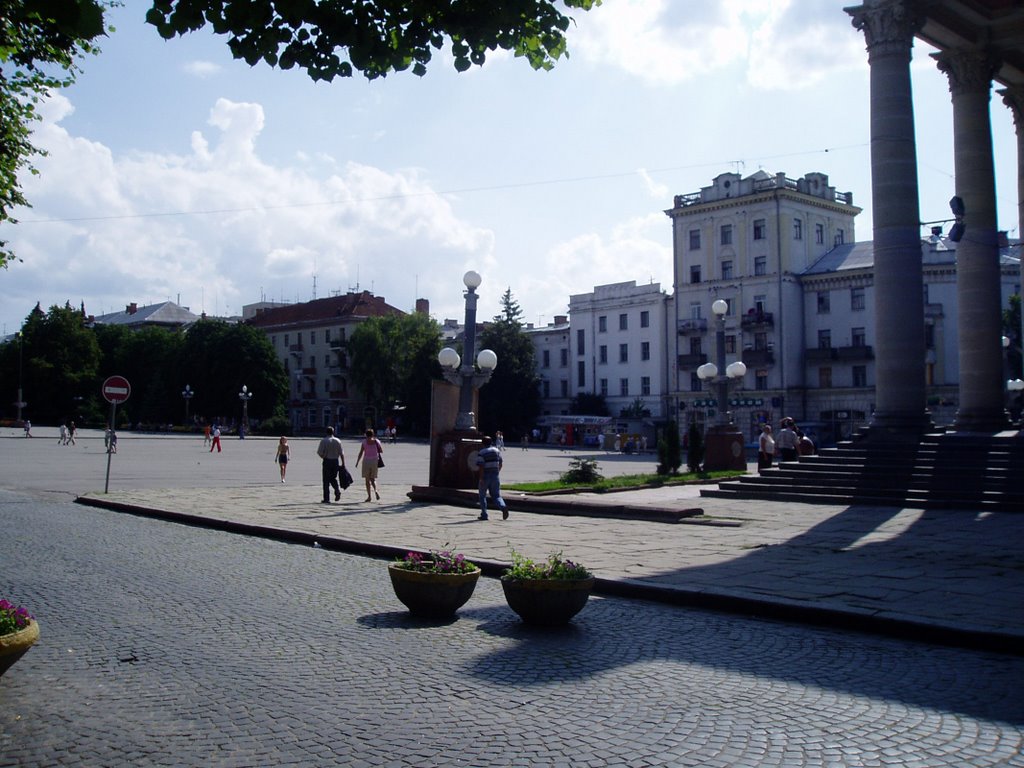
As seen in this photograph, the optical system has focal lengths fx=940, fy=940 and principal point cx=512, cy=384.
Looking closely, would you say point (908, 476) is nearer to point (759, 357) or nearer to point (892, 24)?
point (892, 24)

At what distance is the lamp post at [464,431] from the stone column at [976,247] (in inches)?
474

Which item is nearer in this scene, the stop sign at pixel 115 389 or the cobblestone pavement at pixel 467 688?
the cobblestone pavement at pixel 467 688

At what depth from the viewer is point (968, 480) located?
60.8 feet

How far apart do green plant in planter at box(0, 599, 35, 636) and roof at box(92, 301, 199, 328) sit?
437ft

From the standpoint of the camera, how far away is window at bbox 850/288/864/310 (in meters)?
65.9

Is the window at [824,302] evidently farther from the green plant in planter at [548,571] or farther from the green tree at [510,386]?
the green plant in planter at [548,571]

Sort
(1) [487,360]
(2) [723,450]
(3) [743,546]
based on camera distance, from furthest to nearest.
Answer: (2) [723,450], (1) [487,360], (3) [743,546]

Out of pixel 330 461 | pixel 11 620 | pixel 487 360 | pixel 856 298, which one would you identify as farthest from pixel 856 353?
pixel 11 620

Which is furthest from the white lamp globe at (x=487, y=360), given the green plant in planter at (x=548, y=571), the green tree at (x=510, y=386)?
the green tree at (x=510, y=386)

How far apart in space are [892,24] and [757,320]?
157 feet

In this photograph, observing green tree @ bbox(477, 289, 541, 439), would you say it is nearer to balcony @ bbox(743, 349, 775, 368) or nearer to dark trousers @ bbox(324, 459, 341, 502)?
balcony @ bbox(743, 349, 775, 368)

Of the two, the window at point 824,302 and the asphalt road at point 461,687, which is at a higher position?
the window at point 824,302

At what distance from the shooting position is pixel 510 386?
270 ft

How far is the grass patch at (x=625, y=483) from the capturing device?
22484 mm
